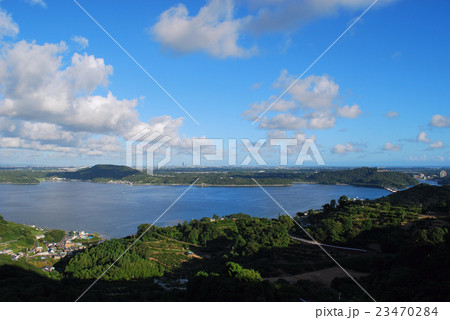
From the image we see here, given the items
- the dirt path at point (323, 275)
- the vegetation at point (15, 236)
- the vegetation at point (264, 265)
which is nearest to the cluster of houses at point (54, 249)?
the vegetation at point (15, 236)

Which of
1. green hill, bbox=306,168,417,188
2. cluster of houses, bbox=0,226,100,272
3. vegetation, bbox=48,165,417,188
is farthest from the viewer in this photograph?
vegetation, bbox=48,165,417,188

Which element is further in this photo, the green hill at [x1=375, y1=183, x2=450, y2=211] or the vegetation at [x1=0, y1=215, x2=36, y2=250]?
the green hill at [x1=375, y1=183, x2=450, y2=211]

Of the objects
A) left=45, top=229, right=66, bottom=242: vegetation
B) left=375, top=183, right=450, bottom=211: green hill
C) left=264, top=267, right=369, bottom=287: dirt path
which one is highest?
left=375, top=183, right=450, bottom=211: green hill

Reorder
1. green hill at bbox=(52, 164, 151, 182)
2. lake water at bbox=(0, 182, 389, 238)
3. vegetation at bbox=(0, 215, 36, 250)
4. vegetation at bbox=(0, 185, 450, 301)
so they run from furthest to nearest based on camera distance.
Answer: green hill at bbox=(52, 164, 151, 182), lake water at bbox=(0, 182, 389, 238), vegetation at bbox=(0, 215, 36, 250), vegetation at bbox=(0, 185, 450, 301)

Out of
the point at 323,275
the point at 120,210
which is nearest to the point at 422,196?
the point at 323,275

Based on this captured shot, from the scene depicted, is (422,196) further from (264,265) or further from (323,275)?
(323,275)

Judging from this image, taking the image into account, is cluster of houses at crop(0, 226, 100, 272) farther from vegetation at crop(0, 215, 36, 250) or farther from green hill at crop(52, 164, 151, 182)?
green hill at crop(52, 164, 151, 182)

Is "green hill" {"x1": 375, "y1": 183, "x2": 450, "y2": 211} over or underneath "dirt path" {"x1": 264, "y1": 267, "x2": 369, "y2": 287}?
over

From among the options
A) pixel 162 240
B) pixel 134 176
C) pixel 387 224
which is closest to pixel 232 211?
pixel 162 240

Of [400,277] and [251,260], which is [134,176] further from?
[400,277]

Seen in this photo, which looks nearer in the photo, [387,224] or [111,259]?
[111,259]

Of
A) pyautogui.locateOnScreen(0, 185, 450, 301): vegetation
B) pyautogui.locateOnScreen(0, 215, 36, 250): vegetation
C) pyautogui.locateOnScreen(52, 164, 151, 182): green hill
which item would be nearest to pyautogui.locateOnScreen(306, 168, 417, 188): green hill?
pyautogui.locateOnScreen(52, 164, 151, 182): green hill
